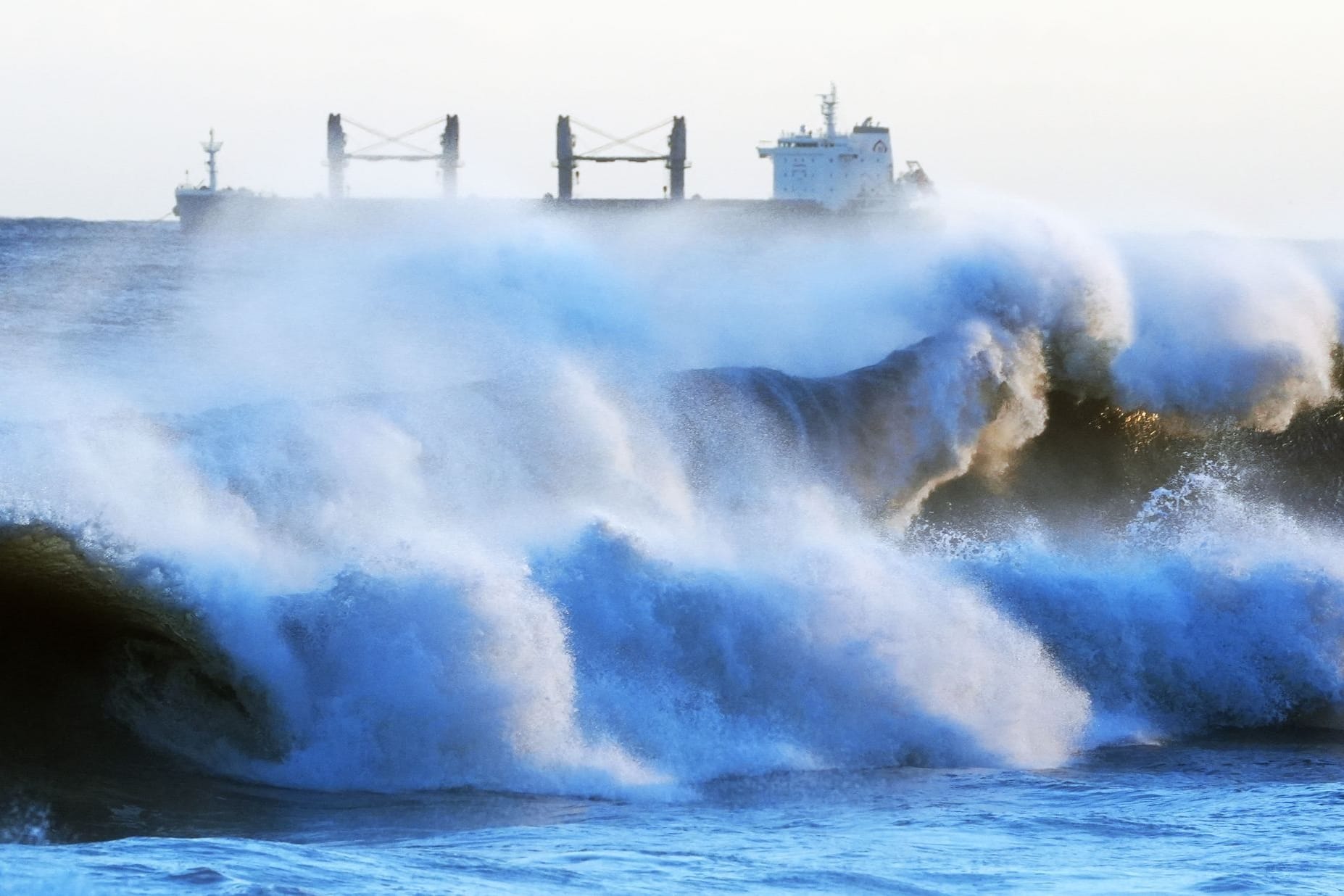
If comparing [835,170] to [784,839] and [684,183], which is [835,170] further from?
[784,839]

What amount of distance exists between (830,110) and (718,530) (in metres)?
85.5

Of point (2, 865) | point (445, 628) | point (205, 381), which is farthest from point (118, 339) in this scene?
point (2, 865)

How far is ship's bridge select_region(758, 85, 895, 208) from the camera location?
94.9 meters

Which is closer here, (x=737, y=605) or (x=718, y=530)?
(x=737, y=605)

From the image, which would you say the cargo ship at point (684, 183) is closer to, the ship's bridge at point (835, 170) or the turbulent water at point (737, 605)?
the ship's bridge at point (835, 170)

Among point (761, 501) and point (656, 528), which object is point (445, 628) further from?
point (761, 501)

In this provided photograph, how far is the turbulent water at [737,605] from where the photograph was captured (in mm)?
10461

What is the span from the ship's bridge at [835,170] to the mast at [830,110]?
117 cm

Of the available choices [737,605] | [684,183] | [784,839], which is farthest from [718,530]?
[684,183]

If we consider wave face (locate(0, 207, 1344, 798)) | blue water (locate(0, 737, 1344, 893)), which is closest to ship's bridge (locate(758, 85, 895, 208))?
wave face (locate(0, 207, 1344, 798))

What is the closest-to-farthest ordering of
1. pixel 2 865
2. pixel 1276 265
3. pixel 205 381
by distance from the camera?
pixel 2 865 < pixel 1276 265 < pixel 205 381

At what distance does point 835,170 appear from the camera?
9481 centimetres

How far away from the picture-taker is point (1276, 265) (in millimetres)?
21438

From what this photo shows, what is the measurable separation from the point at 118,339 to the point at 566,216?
205 feet
